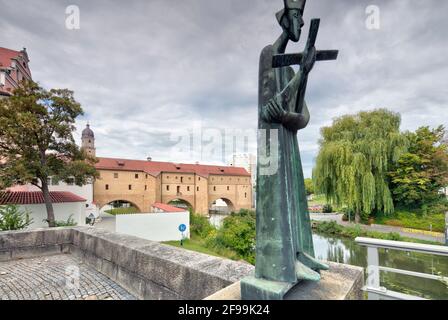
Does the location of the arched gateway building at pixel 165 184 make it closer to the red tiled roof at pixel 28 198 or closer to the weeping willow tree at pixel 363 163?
the red tiled roof at pixel 28 198

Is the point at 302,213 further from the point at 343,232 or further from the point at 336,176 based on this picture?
the point at 343,232

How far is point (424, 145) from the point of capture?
19.2 meters

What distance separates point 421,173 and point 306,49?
2305 cm

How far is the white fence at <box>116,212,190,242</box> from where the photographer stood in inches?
633

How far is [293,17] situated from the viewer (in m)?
1.63

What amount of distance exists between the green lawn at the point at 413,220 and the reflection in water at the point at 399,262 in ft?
15.9

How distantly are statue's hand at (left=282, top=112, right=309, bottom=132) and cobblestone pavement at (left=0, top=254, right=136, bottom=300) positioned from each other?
9.21 ft

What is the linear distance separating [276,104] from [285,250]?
988 mm

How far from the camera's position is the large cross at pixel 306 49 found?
1.49m

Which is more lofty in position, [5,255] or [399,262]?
[5,255]

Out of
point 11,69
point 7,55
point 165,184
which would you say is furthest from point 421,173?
point 7,55

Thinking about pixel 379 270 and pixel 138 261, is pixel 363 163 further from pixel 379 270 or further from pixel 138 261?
pixel 138 261

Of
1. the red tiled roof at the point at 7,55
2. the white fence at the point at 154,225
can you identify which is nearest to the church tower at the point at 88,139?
the red tiled roof at the point at 7,55
